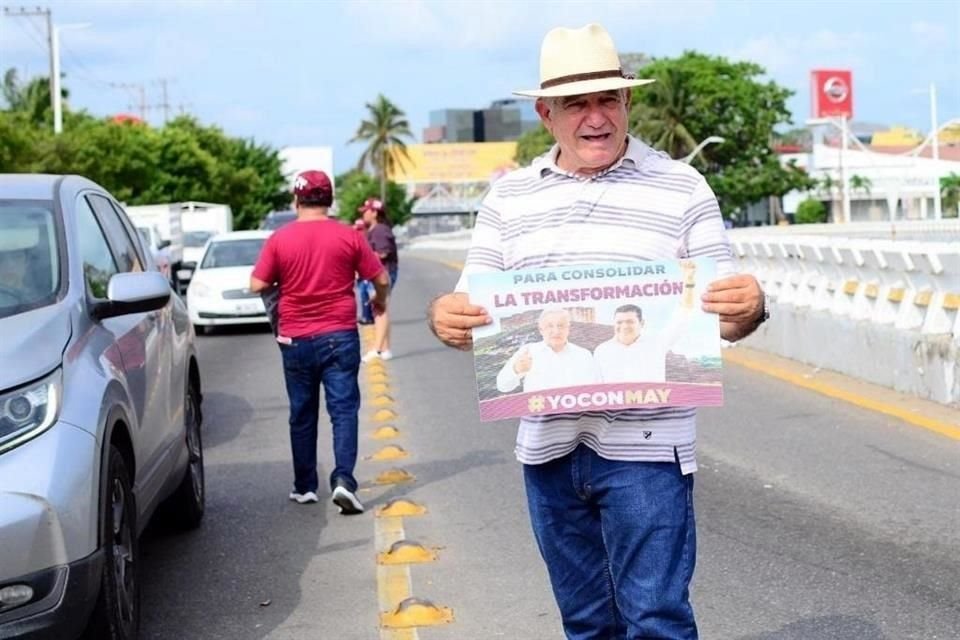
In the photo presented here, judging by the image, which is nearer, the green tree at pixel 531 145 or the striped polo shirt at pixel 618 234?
the striped polo shirt at pixel 618 234

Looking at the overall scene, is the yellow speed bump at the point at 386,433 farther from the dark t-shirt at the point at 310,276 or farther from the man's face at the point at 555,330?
the man's face at the point at 555,330

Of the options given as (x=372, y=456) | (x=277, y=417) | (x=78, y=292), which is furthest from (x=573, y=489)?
(x=277, y=417)

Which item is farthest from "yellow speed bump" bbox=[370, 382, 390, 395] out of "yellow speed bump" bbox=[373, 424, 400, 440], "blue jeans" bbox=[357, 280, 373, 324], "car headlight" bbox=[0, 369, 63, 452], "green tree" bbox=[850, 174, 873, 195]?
"green tree" bbox=[850, 174, 873, 195]

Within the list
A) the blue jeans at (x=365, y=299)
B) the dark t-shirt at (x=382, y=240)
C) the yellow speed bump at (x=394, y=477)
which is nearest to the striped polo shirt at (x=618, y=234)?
the yellow speed bump at (x=394, y=477)

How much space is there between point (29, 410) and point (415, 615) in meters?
1.84

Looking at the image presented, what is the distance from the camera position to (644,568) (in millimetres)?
3852

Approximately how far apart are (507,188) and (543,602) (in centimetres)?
272

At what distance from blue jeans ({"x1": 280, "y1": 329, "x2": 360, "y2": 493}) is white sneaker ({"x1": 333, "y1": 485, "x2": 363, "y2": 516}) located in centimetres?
6

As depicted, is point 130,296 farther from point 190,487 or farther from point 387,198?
point 387,198

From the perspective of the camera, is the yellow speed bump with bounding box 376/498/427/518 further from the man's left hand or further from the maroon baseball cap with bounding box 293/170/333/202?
the man's left hand

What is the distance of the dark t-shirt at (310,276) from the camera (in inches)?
332

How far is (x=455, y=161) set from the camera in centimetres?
18650

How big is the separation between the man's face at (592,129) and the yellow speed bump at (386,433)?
759 cm

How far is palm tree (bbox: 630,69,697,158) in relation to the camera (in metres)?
109
